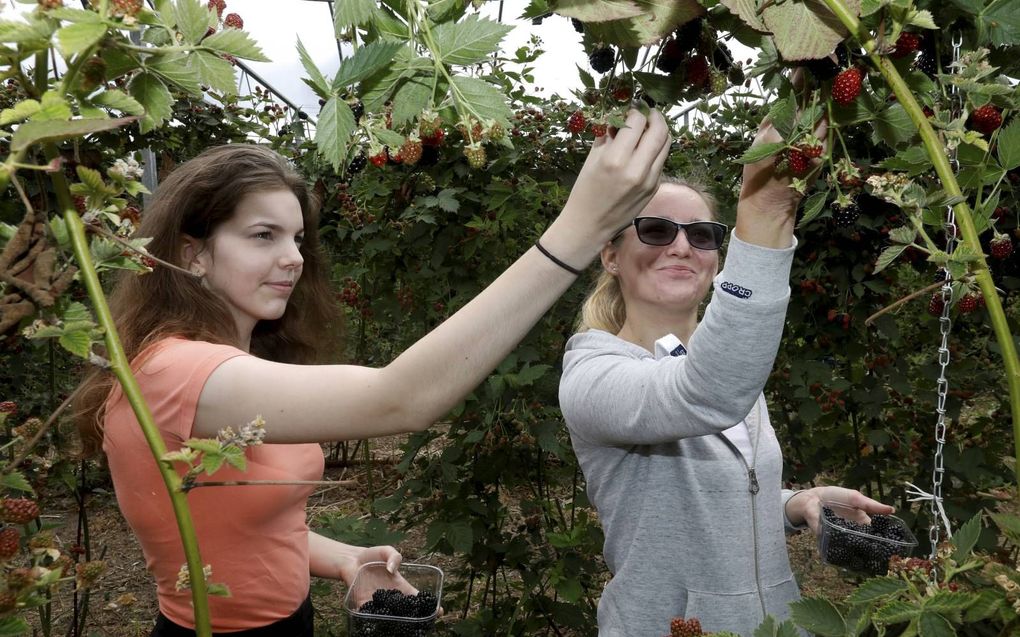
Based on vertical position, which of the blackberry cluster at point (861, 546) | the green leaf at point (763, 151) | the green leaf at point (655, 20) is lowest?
the blackberry cluster at point (861, 546)

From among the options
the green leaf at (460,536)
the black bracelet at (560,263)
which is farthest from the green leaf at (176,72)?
the green leaf at (460,536)

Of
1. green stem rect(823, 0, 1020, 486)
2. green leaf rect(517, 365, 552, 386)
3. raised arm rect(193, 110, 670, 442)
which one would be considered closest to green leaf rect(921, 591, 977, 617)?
green stem rect(823, 0, 1020, 486)

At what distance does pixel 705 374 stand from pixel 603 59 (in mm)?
601

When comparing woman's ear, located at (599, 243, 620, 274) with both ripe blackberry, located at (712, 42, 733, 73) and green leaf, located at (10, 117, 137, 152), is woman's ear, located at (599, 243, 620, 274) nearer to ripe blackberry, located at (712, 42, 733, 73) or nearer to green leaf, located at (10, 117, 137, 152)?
ripe blackberry, located at (712, 42, 733, 73)

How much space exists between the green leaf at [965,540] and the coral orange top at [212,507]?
1.06 m

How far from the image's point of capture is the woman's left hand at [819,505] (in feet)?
5.36

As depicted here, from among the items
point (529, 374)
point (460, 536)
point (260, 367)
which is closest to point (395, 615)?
point (260, 367)

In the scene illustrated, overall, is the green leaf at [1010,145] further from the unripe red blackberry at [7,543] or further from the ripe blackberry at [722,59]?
the unripe red blackberry at [7,543]

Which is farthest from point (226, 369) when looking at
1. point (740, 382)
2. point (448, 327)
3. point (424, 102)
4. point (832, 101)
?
point (832, 101)

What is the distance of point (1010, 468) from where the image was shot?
334 cm

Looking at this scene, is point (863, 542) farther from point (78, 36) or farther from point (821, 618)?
point (78, 36)

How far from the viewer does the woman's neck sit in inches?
74.2

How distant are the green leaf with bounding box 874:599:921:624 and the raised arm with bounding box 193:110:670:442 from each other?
1.68 ft

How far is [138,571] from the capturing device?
479 centimetres
